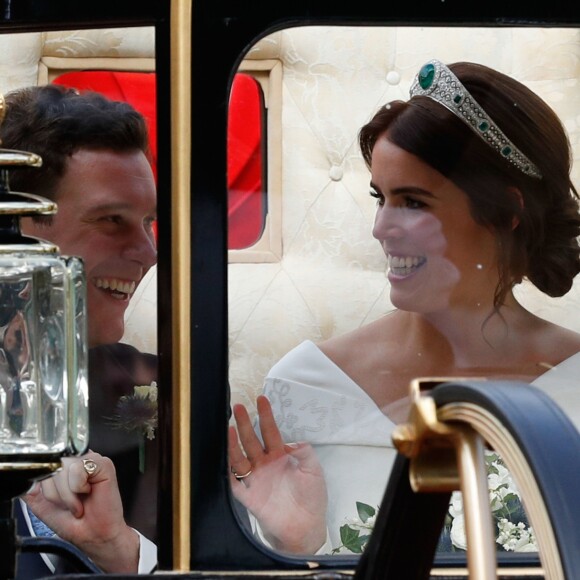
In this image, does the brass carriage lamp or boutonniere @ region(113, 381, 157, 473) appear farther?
boutonniere @ region(113, 381, 157, 473)

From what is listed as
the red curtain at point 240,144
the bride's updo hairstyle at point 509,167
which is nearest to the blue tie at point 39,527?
the red curtain at point 240,144

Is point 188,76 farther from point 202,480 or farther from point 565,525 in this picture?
point 565,525

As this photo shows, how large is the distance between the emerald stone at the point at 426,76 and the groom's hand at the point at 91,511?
72 cm

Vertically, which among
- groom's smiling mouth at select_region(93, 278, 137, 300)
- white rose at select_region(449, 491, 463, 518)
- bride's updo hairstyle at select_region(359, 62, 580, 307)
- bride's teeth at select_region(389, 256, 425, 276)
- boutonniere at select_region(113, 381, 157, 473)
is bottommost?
white rose at select_region(449, 491, 463, 518)

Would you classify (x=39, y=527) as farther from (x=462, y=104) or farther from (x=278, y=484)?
(x=462, y=104)

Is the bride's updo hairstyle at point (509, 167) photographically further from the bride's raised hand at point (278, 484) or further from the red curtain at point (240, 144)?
the bride's raised hand at point (278, 484)

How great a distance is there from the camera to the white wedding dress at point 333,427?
1.73 m

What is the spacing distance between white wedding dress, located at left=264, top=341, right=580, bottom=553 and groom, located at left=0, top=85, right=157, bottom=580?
202 millimetres

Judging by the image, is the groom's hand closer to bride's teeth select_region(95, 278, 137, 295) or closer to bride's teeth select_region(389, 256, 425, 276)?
bride's teeth select_region(95, 278, 137, 295)

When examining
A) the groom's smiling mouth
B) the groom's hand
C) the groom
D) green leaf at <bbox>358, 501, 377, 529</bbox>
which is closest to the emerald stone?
the groom

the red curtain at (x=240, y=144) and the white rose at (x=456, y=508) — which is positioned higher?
the red curtain at (x=240, y=144)

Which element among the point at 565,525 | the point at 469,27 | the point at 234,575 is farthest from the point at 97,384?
the point at 565,525

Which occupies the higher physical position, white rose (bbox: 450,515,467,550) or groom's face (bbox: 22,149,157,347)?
groom's face (bbox: 22,149,157,347)

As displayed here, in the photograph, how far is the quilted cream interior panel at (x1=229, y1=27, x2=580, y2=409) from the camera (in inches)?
67.8
